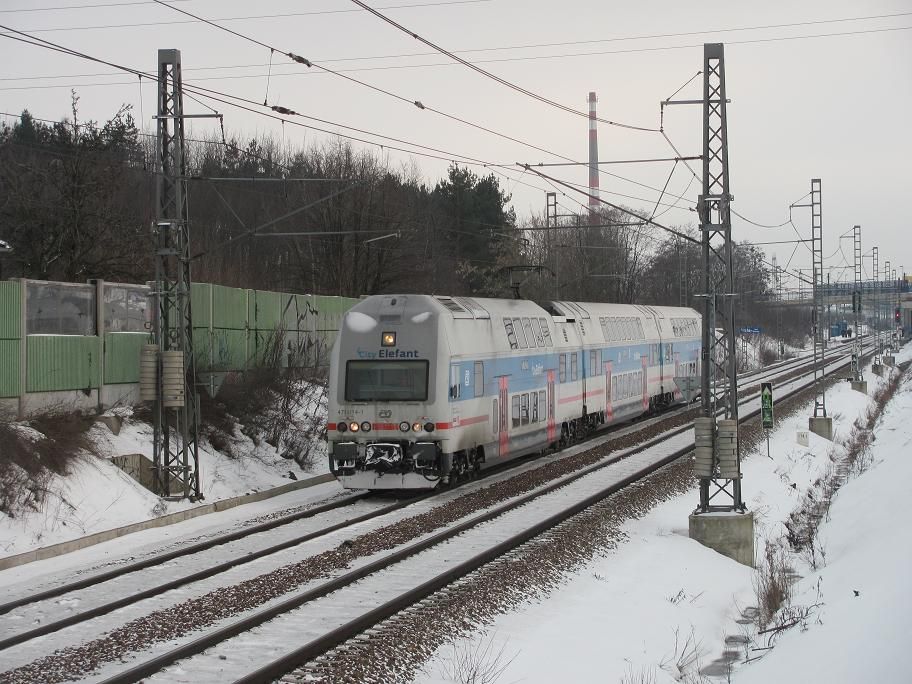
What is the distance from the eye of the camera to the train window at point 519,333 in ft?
73.9

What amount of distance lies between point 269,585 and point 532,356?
39.2 feet

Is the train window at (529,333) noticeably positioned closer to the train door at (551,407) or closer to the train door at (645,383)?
the train door at (551,407)

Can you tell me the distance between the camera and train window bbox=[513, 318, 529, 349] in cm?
2253

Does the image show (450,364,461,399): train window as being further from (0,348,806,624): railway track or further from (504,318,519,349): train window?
(504,318,519,349): train window

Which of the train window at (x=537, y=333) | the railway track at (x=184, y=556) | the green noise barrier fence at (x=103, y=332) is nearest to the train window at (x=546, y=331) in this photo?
the train window at (x=537, y=333)

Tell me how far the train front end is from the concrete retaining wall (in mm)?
1856

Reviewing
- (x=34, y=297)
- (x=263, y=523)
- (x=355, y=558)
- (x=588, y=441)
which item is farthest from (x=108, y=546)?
(x=588, y=441)

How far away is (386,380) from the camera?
18.8 metres

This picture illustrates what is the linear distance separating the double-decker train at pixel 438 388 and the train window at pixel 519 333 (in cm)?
3

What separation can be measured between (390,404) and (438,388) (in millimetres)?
933

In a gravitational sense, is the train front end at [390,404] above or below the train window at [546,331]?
below

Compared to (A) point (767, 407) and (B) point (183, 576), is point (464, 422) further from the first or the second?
(A) point (767, 407)

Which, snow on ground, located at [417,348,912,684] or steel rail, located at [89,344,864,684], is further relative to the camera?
snow on ground, located at [417,348,912,684]

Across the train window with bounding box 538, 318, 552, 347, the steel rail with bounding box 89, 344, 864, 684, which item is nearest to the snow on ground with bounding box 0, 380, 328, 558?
the steel rail with bounding box 89, 344, 864, 684
